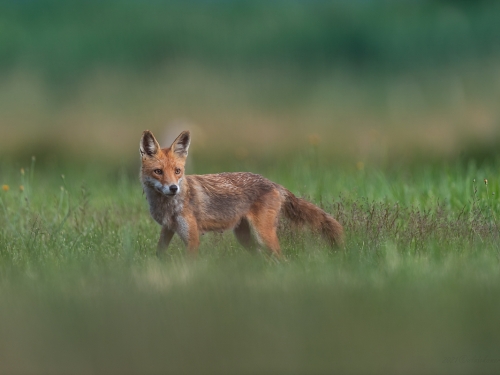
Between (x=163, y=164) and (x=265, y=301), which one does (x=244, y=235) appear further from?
(x=265, y=301)

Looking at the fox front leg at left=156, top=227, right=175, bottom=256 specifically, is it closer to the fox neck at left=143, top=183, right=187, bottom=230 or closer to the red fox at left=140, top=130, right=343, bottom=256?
the red fox at left=140, top=130, right=343, bottom=256

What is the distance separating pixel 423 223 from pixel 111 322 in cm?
337

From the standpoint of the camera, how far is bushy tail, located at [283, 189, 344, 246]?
22.2 feet

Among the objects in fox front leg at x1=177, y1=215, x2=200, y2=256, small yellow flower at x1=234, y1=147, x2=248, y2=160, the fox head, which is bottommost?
fox front leg at x1=177, y1=215, x2=200, y2=256

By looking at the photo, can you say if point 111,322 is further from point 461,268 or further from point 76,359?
point 461,268

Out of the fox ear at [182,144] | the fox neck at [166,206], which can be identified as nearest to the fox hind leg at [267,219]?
the fox neck at [166,206]

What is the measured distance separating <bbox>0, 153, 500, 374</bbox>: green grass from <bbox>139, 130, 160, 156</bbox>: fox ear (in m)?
0.79

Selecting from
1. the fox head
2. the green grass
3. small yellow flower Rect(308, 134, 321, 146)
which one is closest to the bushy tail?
the green grass

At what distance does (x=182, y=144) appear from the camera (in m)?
6.44

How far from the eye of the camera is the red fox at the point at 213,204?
629 centimetres

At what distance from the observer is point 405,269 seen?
5.33 m

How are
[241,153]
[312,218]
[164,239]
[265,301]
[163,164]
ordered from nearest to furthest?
[265,301] → [163,164] → [164,239] → [312,218] → [241,153]

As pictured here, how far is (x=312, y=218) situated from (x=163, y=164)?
56.5 inches

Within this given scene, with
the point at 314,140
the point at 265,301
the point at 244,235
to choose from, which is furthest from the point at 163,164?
the point at 314,140
